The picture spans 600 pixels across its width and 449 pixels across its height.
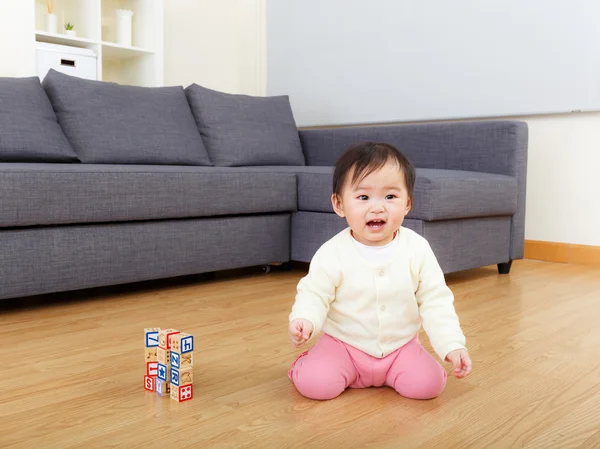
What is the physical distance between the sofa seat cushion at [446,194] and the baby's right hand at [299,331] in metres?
1.28

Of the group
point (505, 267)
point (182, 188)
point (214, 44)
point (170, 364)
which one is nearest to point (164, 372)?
point (170, 364)

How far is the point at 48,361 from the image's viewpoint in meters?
1.46

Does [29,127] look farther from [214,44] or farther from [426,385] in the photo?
[214,44]

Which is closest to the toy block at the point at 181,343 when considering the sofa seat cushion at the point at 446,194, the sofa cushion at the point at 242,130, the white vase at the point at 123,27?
the sofa seat cushion at the point at 446,194

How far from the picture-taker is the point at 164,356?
1204mm

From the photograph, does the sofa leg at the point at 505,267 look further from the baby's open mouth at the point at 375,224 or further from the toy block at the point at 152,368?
the toy block at the point at 152,368

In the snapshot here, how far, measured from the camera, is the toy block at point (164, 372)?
1216mm

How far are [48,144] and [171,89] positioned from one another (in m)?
0.79

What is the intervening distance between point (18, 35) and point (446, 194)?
7.08 ft

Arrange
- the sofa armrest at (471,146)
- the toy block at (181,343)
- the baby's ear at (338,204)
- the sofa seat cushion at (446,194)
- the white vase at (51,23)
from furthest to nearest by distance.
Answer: the white vase at (51,23) → the sofa armrest at (471,146) → the sofa seat cushion at (446,194) → the baby's ear at (338,204) → the toy block at (181,343)

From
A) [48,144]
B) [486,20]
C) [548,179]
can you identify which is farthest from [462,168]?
[48,144]

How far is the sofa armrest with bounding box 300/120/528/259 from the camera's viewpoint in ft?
9.15

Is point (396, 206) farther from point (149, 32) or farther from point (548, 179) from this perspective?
point (149, 32)

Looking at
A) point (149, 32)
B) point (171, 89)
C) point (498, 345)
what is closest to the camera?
point (498, 345)
